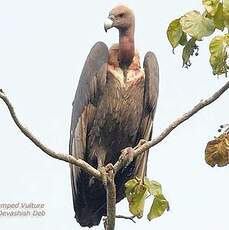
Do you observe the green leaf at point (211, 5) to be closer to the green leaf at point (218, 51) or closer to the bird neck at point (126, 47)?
the green leaf at point (218, 51)

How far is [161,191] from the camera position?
18.9ft

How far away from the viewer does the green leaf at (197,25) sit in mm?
5024

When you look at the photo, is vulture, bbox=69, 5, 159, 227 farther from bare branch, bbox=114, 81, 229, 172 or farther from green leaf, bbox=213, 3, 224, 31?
green leaf, bbox=213, 3, 224, 31

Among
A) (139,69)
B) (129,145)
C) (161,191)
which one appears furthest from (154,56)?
(161,191)

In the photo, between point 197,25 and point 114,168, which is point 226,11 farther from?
point 114,168

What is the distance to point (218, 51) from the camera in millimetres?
5055

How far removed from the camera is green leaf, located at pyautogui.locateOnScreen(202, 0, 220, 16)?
16.3ft

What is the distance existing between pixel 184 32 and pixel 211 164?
2.64 ft

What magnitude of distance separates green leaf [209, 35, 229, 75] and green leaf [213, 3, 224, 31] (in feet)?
0.28

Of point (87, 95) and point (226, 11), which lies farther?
point (87, 95)

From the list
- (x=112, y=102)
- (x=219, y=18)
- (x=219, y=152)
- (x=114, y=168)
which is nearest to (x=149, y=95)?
(x=112, y=102)

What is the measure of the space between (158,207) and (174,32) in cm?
116

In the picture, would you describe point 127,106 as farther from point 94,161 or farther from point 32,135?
point 32,135

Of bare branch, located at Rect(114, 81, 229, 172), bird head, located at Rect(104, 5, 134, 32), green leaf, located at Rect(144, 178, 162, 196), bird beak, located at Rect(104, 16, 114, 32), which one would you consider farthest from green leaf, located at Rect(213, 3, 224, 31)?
bird head, located at Rect(104, 5, 134, 32)
